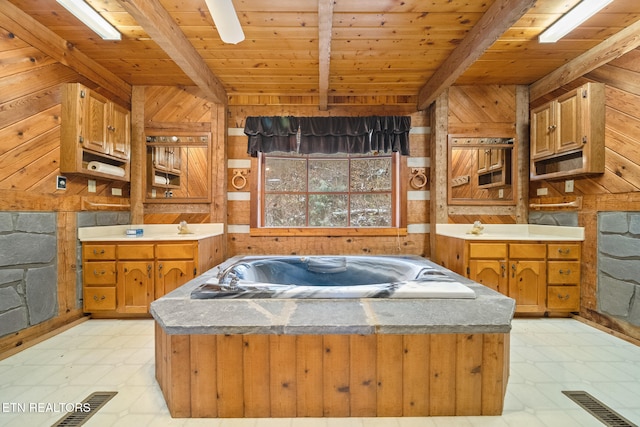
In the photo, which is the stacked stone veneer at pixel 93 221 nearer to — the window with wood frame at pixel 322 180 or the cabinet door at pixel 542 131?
the window with wood frame at pixel 322 180

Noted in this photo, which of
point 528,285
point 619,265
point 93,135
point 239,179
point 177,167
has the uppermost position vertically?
point 93,135

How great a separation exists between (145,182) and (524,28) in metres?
3.90

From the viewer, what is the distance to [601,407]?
4.61ft

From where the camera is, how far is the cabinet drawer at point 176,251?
2.60 metres

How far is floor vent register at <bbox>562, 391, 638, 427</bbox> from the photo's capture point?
1302 mm

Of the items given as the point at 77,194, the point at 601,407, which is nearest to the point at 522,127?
the point at 601,407

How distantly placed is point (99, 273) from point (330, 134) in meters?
2.69

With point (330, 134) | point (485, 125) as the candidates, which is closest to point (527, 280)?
point (485, 125)

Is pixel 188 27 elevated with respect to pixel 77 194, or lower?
elevated

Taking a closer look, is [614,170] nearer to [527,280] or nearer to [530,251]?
[530,251]

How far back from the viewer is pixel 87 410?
Result: 1372mm

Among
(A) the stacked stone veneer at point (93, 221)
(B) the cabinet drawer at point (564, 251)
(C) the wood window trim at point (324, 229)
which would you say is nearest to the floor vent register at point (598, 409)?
(B) the cabinet drawer at point (564, 251)

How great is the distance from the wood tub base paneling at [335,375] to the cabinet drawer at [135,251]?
157cm

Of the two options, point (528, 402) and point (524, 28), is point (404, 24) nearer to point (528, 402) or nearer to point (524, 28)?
point (524, 28)
